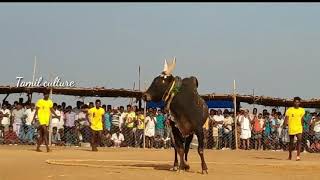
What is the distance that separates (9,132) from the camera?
2270 cm

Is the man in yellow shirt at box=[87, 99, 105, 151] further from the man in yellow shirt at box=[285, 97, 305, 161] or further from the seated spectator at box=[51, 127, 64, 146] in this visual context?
the man in yellow shirt at box=[285, 97, 305, 161]

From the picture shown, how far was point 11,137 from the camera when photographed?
22.7 m

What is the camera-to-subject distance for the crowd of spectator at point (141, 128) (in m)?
22.6

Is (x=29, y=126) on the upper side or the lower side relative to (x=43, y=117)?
lower

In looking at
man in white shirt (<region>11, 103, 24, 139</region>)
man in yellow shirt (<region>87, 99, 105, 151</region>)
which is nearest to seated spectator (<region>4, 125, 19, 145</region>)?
man in white shirt (<region>11, 103, 24, 139</region>)

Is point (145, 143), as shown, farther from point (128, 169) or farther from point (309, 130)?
point (128, 169)

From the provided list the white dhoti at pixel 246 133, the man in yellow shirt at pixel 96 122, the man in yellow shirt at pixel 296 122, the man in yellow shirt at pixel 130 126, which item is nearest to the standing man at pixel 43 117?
the man in yellow shirt at pixel 96 122

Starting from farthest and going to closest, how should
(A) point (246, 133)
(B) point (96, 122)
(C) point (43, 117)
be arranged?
(A) point (246, 133)
(B) point (96, 122)
(C) point (43, 117)

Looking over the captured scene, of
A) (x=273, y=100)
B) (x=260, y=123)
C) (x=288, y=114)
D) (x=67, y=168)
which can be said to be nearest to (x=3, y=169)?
(x=67, y=168)

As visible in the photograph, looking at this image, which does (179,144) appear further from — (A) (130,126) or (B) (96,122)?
(A) (130,126)

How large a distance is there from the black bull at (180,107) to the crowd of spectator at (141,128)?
A: 37.3 ft

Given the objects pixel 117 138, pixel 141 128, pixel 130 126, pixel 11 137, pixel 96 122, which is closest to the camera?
pixel 96 122

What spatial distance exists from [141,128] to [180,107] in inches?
464

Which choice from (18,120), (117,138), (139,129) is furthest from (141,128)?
(18,120)
